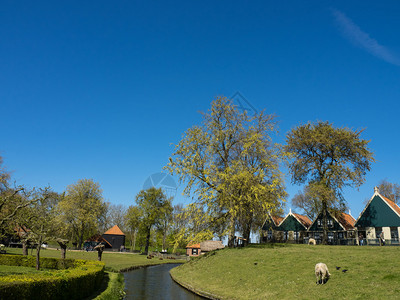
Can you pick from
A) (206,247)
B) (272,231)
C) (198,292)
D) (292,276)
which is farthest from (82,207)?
(292,276)

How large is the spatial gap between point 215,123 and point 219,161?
5.33m

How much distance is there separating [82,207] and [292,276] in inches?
2510

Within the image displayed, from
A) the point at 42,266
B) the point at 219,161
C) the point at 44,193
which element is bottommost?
the point at 42,266

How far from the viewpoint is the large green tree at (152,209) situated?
83.2 m

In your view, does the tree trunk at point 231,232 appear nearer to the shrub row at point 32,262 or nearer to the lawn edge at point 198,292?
the lawn edge at point 198,292

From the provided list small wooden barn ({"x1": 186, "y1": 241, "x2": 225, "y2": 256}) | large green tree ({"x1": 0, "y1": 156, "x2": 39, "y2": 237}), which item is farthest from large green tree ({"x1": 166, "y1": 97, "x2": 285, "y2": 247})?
small wooden barn ({"x1": 186, "y1": 241, "x2": 225, "y2": 256})

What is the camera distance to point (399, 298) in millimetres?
14547

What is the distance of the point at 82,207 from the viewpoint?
2881 inches

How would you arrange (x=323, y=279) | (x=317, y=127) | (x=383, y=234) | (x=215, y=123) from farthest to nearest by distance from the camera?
(x=317, y=127)
(x=383, y=234)
(x=215, y=123)
(x=323, y=279)

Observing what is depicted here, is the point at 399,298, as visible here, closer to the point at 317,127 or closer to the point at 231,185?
the point at 231,185

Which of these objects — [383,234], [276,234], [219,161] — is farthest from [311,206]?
[219,161]

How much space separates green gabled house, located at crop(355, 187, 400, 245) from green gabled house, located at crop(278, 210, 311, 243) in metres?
11.8

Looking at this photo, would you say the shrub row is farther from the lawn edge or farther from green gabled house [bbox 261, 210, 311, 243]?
green gabled house [bbox 261, 210, 311, 243]

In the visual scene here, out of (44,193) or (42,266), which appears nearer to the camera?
(44,193)
